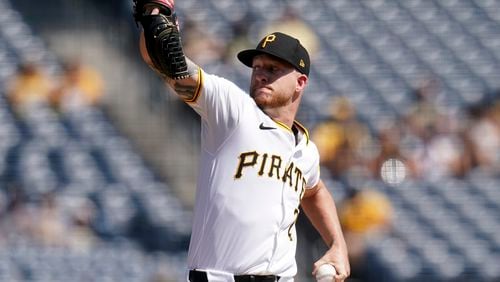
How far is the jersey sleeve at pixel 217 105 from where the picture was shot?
11.2 ft

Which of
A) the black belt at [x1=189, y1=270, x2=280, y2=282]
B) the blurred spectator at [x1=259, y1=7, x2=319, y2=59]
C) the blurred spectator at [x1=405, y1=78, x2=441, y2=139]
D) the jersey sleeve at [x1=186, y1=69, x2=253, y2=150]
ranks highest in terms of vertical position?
the blurred spectator at [x1=259, y1=7, x2=319, y2=59]

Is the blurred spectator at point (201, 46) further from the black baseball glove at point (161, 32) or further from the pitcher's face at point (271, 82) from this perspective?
the black baseball glove at point (161, 32)

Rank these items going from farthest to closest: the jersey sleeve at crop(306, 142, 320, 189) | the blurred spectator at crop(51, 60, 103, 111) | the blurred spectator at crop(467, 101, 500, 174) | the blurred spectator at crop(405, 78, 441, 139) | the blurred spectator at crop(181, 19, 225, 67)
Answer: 1. the blurred spectator at crop(181, 19, 225, 67)
2. the blurred spectator at crop(51, 60, 103, 111)
3. the blurred spectator at crop(405, 78, 441, 139)
4. the blurred spectator at crop(467, 101, 500, 174)
5. the jersey sleeve at crop(306, 142, 320, 189)

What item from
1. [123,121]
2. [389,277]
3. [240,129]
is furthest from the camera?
[123,121]

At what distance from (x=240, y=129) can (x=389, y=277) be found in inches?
166

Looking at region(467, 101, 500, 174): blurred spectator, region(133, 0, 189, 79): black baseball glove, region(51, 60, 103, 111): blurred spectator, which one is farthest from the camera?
region(51, 60, 103, 111): blurred spectator

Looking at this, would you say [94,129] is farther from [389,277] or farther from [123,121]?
[389,277]

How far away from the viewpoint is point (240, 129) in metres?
3.52

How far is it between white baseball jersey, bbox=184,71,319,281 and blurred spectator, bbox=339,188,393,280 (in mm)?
3825

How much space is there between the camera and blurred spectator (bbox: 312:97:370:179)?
7707 millimetres

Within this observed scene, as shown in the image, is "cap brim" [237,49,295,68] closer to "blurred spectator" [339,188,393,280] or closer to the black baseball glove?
the black baseball glove

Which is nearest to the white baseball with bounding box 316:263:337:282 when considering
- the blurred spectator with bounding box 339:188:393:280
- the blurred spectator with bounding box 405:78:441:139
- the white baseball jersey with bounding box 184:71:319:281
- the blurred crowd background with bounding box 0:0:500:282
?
the white baseball jersey with bounding box 184:71:319:281

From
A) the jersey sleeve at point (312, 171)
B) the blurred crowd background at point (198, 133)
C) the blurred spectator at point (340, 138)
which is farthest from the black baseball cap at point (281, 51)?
the blurred spectator at point (340, 138)

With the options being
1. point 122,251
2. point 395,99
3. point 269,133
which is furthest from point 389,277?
point 269,133
